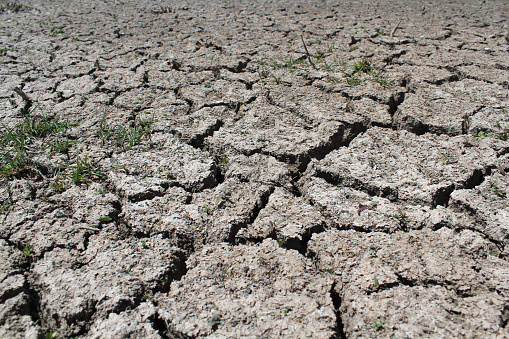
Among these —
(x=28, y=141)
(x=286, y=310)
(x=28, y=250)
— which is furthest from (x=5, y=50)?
(x=286, y=310)

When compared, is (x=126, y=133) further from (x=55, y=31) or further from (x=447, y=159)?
(x=55, y=31)

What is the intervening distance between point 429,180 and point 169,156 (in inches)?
51.3

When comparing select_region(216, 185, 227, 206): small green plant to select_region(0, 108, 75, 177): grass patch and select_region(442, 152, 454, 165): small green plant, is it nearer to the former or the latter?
Result: select_region(0, 108, 75, 177): grass patch

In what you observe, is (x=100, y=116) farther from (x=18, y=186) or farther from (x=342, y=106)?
(x=342, y=106)

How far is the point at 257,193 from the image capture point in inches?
66.1

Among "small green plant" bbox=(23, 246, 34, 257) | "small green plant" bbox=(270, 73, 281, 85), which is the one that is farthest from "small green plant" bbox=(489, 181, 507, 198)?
"small green plant" bbox=(23, 246, 34, 257)

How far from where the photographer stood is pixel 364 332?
111cm

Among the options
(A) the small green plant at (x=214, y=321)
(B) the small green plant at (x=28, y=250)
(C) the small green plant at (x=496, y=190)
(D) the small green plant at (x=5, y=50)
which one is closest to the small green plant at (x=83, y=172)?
(B) the small green plant at (x=28, y=250)

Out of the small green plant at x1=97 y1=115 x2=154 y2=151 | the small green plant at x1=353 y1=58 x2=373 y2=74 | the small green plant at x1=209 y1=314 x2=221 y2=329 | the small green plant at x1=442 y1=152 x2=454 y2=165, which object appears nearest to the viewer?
the small green plant at x1=209 y1=314 x2=221 y2=329

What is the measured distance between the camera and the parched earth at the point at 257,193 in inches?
46.4

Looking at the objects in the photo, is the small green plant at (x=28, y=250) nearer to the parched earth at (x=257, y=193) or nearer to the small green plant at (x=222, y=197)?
the parched earth at (x=257, y=193)

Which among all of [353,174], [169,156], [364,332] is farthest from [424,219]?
[169,156]

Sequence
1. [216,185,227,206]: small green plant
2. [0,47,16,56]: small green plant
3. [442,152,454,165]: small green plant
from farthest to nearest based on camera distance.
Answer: [0,47,16,56]: small green plant
[442,152,454,165]: small green plant
[216,185,227,206]: small green plant

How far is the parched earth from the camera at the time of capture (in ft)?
3.87
